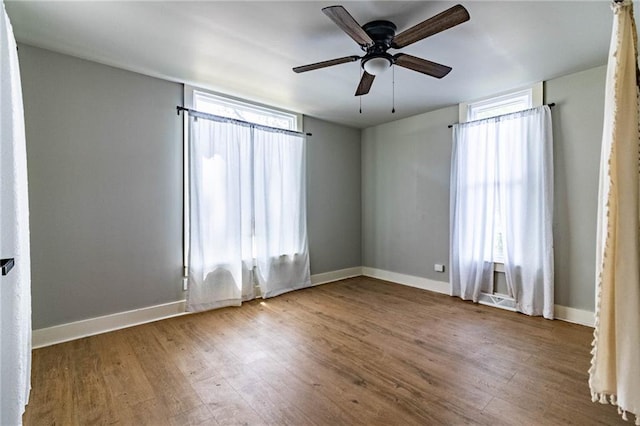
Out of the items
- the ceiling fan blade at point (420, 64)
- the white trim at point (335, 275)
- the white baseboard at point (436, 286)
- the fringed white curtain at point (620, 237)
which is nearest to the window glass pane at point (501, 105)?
the ceiling fan blade at point (420, 64)

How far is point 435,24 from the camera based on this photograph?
180 cm

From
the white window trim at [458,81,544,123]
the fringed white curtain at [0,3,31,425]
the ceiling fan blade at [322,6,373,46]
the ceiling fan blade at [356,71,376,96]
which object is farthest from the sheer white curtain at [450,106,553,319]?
the fringed white curtain at [0,3,31,425]

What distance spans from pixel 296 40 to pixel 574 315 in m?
3.85

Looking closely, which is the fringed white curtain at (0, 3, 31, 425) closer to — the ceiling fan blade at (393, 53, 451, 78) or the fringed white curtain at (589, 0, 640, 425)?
the ceiling fan blade at (393, 53, 451, 78)

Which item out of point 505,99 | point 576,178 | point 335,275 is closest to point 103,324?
point 335,275

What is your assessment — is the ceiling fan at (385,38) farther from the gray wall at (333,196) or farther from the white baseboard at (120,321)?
the white baseboard at (120,321)

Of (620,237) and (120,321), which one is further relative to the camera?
(120,321)

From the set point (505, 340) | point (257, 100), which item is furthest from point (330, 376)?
point (257, 100)

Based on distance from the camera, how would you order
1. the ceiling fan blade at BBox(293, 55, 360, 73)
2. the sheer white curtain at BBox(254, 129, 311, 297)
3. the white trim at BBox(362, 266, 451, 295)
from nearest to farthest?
the ceiling fan blade at BBox(293, 55, 360, 73) → the sheer white curtain at BBox(254, 129, 311, 297) → the white trim at BBox(362, 266, 451, 295)

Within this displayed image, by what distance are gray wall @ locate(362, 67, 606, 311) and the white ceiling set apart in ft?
1.64

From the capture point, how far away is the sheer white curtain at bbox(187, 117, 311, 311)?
10.9ft

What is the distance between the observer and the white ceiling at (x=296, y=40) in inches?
80.0

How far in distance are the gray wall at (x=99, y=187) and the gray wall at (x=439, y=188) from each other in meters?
3.10

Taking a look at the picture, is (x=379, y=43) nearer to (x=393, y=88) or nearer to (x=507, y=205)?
(x=393, y=88)
